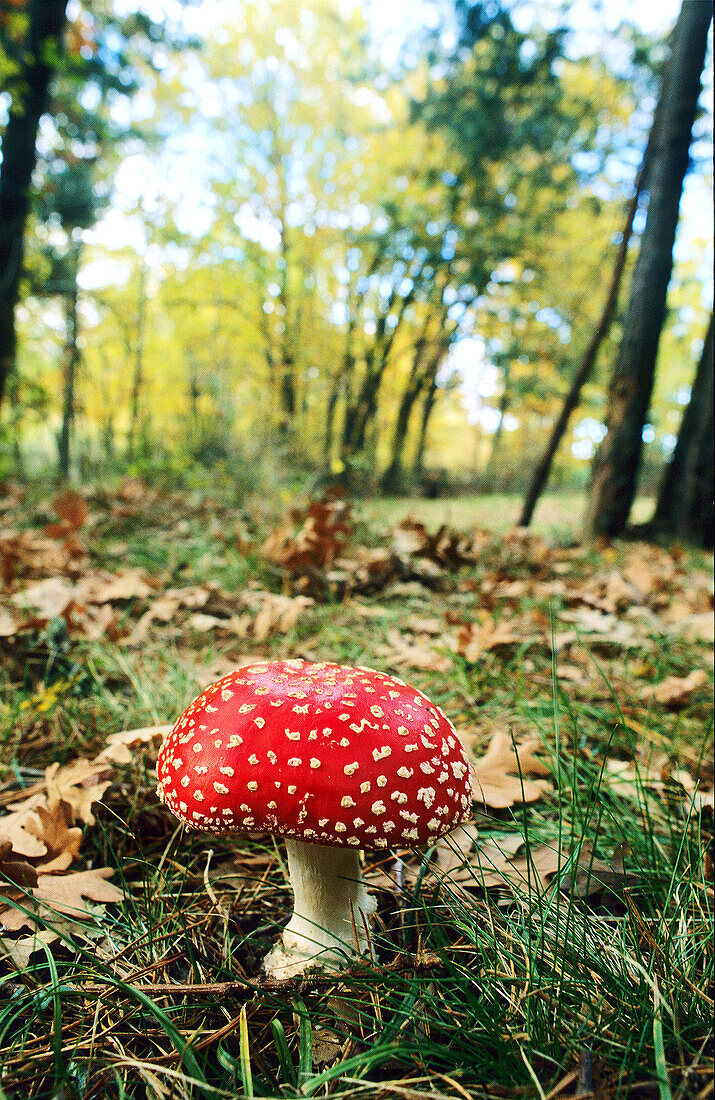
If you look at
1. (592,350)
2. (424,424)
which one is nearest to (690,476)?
(592,350)

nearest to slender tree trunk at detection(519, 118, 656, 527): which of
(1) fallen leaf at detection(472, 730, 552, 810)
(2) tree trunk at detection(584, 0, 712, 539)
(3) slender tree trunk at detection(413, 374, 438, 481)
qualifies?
(2) tree trunk at detection(584, 0, 712, 539)

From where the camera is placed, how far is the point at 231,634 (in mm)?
2828

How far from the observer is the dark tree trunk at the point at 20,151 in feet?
19.3

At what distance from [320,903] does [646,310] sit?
253 inches

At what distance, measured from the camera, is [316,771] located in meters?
1.07

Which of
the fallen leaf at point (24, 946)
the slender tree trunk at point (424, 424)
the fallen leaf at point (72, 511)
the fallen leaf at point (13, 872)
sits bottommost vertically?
the fallen leaf at point (24, 946)

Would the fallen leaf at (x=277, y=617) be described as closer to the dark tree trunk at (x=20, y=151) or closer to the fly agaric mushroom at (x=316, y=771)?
the fly agaric mushroom at (x=316, y=771)

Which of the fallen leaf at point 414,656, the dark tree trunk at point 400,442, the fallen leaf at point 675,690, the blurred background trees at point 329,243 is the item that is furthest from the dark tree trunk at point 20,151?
the dark tree trunk at point 400,442

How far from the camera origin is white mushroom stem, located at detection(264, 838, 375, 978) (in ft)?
4.18

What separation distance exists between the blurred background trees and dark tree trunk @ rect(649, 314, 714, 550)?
0.06 meters

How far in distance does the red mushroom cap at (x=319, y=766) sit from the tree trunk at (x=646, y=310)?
18.4 ft

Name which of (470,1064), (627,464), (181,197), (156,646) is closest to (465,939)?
(470,1064)

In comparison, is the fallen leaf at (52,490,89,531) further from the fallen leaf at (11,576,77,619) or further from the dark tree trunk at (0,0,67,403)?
the dark tree trunk at (0,0,67,403)

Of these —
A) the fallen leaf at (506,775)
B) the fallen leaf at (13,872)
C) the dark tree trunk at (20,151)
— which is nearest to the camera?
the fallen leaf at (13,872)
